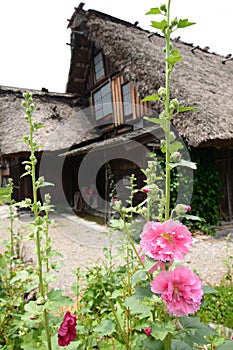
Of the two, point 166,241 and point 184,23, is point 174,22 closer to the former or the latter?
point 184,23

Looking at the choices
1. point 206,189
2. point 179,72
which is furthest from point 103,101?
point 206,189

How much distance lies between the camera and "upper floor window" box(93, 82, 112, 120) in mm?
8595

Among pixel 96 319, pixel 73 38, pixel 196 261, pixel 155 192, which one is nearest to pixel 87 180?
pixel 73 38

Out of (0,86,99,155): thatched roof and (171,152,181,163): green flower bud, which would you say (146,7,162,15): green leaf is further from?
(0,86,99,155): thatched roof

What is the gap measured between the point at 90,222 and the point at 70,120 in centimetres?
495

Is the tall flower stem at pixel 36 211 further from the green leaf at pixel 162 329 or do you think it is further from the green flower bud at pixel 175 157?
the green flower bud at pixel 175 157

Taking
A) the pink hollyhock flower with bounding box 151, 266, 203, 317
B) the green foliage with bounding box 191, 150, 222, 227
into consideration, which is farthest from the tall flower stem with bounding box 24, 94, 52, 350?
the green foliage with bounding box 191, 150, 222, 227

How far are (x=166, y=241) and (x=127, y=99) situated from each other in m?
7.43

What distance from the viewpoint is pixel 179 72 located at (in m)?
6.86

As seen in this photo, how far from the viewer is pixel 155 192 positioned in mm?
999

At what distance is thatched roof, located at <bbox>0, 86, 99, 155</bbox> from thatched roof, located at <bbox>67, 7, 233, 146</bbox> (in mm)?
1893

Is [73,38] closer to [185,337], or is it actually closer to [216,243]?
[216,243]

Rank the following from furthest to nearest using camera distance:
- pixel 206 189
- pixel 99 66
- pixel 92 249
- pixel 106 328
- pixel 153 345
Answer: pixel 99 66 < pixel 206 189 < pixel 92 249 < pixel 106 328 < pixel 153 345

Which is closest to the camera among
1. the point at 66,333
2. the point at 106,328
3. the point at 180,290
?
the point at 180,290
